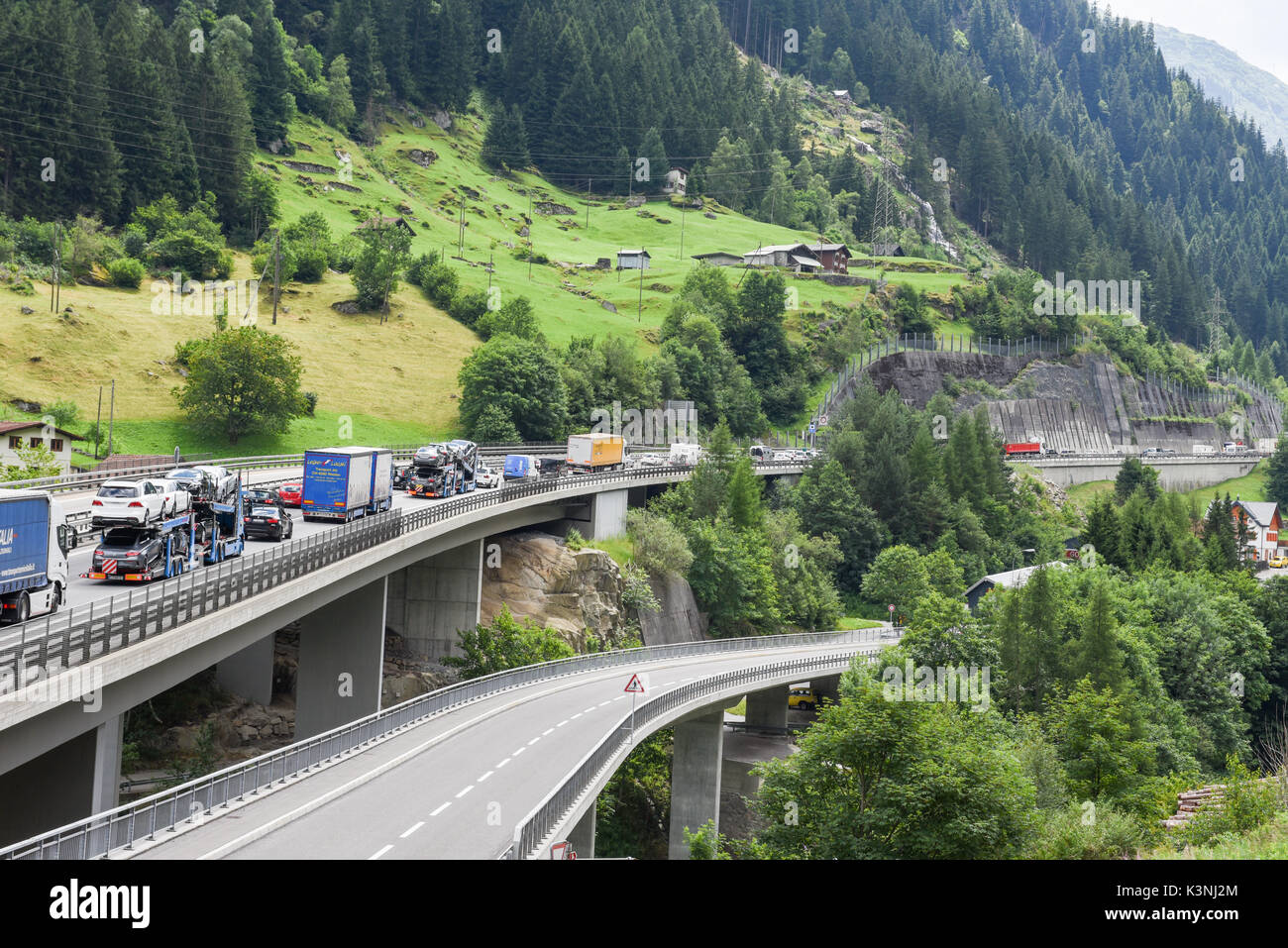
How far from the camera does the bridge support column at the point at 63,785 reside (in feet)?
80.0

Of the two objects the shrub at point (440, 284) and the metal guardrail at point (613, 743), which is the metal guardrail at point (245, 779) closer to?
the metal guardrail at point (613, 743)

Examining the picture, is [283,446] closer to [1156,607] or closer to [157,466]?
[157,466]

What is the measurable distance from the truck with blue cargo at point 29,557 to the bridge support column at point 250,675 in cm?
2079

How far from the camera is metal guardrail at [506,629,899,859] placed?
25.3 metres

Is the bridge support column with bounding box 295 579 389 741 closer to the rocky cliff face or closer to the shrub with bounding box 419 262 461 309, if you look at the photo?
the rocky cliff face

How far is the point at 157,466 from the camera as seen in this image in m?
55.4

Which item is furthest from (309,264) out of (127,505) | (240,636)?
(240,636)

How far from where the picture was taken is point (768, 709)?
68.4 meters

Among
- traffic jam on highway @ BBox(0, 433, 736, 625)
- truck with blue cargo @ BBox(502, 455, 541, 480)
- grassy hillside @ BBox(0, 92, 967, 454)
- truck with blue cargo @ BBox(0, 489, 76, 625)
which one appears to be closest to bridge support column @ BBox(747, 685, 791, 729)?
traffic jam on highway @ BBox(0, 433, 736, 625)

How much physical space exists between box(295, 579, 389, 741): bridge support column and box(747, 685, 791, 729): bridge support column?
29.0 m

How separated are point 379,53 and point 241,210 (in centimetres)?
7450

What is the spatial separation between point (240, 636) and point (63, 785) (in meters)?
7.30

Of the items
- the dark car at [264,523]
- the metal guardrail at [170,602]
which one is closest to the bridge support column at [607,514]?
the metal guardrail at [170,602]
